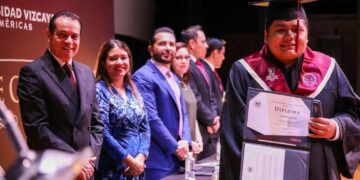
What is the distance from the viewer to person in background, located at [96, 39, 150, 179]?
309 cm

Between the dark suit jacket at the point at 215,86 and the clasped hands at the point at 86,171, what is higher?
the dark suit jacket at the point at 215,86

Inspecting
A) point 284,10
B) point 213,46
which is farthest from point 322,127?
point 213,46

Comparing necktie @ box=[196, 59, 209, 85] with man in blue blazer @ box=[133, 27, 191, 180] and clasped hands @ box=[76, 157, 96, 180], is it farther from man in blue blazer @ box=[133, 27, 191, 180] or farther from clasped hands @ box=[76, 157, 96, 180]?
clasped hands @ box=[76, 157, 96, 180]

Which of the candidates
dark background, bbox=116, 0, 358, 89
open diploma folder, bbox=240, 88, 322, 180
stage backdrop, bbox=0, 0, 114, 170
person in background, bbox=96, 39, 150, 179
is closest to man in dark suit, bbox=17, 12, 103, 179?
person in background, bbox=96, 39, 150, 179

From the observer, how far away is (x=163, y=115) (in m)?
3.79

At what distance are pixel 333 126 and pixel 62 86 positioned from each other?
1212 millimetres

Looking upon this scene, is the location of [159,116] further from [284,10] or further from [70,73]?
[284,10]

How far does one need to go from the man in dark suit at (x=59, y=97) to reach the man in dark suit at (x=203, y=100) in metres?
2.25

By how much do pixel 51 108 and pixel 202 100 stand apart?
2625 millimetres

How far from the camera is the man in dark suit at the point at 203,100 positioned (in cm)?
492

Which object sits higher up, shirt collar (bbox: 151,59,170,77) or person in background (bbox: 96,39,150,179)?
shirt collar (bbox: 151,59,170,77)

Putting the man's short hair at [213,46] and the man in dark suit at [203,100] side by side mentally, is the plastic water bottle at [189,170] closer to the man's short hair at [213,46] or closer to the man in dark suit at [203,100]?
the man in dark suit at [203,100]

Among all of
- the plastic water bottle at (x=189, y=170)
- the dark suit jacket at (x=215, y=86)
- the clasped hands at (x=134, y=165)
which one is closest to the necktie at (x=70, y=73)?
the clasped hands at (x=134, y=165)

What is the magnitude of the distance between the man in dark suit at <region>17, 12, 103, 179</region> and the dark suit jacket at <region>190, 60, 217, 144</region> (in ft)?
7.37
